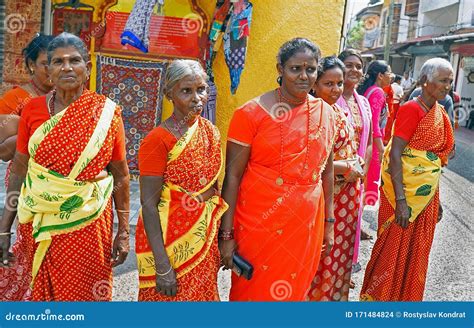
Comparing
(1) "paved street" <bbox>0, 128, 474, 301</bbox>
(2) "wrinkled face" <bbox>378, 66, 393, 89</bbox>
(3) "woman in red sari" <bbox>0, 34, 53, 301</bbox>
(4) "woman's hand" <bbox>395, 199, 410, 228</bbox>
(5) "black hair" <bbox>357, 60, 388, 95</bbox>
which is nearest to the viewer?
(3) "woman in red sari" <bbox>0, 34, 53, 301</bbox>

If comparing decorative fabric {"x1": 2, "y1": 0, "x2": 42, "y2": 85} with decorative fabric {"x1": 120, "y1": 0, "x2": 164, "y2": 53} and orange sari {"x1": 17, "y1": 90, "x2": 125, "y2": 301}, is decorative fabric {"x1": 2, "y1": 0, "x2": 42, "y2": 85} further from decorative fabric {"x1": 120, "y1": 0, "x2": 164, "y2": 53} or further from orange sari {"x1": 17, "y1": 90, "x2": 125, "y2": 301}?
orange sari {"x1": 17, "y1": 90, "x2": 125, "y2": 301}

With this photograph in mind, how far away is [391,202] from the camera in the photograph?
11.6 feet

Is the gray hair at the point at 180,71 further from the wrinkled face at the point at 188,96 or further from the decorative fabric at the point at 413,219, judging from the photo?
the decorative fabric at the point at 413,219

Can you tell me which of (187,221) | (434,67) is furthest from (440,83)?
(187,221)

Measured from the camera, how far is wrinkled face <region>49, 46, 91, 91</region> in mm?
2396

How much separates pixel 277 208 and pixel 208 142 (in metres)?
0.47

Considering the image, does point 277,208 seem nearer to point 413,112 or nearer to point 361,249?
point 413,112

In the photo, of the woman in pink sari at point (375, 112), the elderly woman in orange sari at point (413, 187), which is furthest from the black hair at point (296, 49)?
the woman in pink sari at point (375, 112)

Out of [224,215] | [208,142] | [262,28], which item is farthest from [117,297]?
[262,28]

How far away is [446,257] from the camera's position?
5191mm

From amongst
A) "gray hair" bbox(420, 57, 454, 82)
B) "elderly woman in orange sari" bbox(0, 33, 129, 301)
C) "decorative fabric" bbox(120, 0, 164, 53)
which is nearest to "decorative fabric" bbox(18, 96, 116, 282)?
"elderly woman in orange sari" bbox(0, 33, 129, 301)

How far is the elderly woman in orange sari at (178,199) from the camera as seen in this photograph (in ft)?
7.78

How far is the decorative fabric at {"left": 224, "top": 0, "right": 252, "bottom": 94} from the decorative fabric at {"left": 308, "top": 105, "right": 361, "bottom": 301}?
2424 mm

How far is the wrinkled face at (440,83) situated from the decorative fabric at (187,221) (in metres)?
1.62
